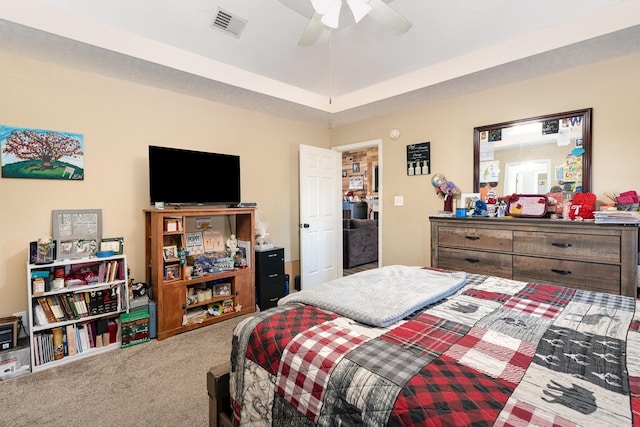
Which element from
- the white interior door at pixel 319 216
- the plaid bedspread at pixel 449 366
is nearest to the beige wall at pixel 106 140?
the white interior door at pixel 319 216

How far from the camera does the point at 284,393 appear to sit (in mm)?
1076

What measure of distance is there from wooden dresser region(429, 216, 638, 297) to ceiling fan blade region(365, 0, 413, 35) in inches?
68.9

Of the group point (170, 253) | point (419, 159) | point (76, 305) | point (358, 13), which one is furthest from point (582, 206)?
point (76, 305)

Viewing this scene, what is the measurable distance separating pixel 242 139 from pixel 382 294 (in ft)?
9.97

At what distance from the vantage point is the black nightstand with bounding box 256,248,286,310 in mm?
3660

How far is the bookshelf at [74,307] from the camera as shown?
94.3 inches

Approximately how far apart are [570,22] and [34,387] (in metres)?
4.71

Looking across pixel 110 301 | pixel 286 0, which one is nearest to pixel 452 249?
pixel 286 0

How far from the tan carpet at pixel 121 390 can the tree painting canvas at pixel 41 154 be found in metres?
1.55

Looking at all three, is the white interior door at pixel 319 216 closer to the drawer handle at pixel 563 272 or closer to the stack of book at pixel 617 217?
the drawer handle at pixel 563 272

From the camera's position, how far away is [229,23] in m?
2.86

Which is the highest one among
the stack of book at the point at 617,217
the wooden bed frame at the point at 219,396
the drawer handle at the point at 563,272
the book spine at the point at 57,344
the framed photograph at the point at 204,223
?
the stack of book at the point at 617,217

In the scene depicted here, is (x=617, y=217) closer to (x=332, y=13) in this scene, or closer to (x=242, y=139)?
(x=332, y=13)

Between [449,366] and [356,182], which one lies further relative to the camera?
[356,182]
